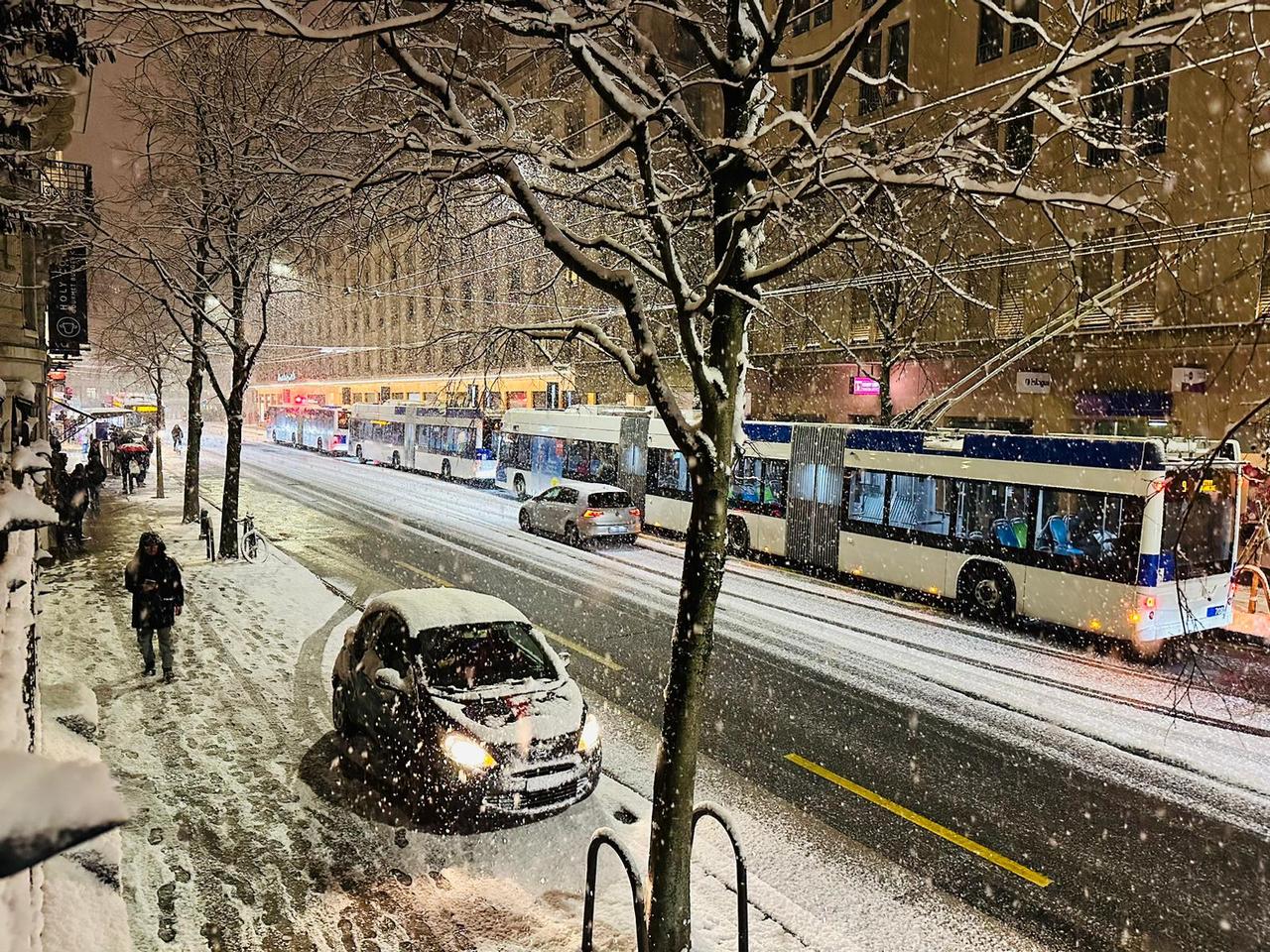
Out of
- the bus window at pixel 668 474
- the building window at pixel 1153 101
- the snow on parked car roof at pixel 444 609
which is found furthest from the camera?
the bus window at pixel 668 474

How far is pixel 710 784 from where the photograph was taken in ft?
26.8

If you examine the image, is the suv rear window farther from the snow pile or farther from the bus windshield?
the snow pile

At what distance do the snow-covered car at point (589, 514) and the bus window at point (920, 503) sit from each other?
7.46m

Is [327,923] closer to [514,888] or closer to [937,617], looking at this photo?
[514,888]

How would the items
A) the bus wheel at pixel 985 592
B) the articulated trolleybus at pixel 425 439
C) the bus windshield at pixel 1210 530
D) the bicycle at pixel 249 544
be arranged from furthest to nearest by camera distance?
the articulated trolleybus at pixel 425 439
the bicycle at pixel 249 544
the bus wheel at pixel 985 592
the bus windshield at pixel 1210 530

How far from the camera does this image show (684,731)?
533 centimetres

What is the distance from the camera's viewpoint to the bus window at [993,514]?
14.7 meters

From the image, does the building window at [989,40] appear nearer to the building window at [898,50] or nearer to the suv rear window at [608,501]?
the building window at [898,50]

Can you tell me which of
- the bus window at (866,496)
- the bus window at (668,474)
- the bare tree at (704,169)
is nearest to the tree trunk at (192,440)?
the bus window at (668,474)

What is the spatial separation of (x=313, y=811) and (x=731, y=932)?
3741mm

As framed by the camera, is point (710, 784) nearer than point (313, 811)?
No

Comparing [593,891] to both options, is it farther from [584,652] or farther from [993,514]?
[993,514]

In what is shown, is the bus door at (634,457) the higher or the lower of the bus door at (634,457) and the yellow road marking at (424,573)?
the higher

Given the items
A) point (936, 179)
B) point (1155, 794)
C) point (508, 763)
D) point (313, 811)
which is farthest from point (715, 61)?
point (1155, 794)
